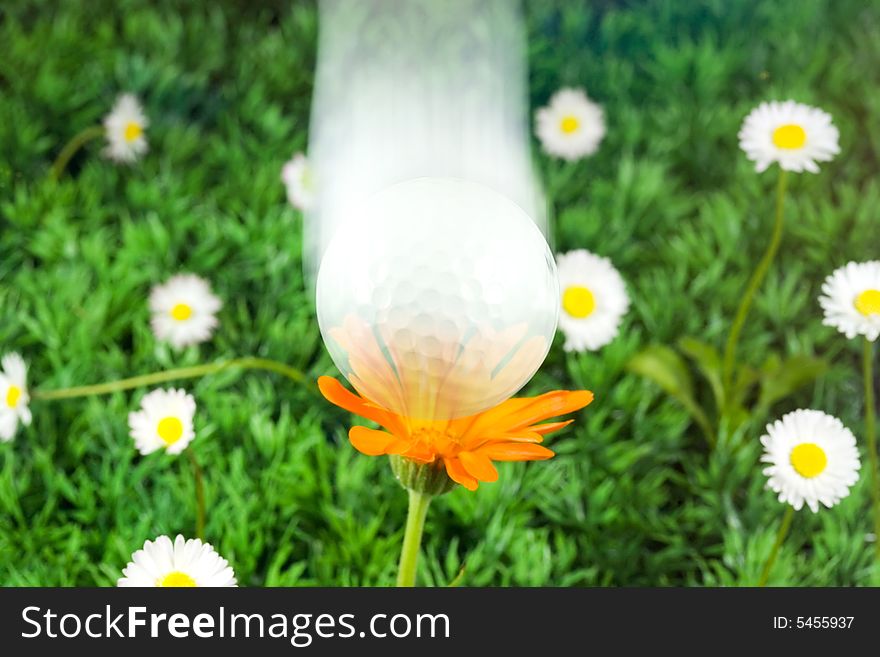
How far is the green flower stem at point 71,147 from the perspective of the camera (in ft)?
1.74

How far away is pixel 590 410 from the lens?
450mm

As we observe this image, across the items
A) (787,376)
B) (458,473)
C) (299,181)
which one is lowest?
(458,473)

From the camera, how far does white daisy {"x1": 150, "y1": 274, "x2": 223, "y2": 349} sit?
1.51 ft

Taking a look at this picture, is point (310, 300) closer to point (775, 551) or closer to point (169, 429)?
point (169, 429)

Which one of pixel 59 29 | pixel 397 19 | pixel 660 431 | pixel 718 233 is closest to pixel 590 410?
pixel 660 431

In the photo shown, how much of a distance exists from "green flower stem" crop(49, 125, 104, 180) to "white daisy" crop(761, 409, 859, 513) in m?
0.39

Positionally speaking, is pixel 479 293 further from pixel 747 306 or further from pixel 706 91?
pixel 706 91

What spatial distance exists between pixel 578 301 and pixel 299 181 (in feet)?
0.58

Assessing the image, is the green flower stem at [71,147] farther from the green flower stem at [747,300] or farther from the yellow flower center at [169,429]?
the green flower stem at [747,300]

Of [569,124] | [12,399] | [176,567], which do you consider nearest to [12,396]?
[12,399]

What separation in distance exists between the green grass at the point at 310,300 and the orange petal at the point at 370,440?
0.41 ft

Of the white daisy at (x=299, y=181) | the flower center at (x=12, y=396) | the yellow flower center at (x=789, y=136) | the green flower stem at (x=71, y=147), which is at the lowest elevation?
the flower center at (x=12, y=396)

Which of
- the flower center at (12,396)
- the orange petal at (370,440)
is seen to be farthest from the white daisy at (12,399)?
the orange petal at (370,440)

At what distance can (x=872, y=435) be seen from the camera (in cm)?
42
